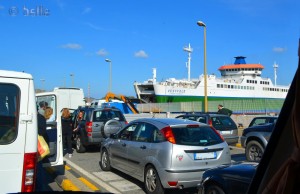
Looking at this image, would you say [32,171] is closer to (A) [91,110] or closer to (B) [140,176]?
(B) [140,176]

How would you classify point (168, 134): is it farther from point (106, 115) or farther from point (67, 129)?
point (106, 115)

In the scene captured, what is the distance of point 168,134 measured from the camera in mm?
6934

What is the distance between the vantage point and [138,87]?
56.8 m

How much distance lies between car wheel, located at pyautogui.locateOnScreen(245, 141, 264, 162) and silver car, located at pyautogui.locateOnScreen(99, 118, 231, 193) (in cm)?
434

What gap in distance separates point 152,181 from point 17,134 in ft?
11.4

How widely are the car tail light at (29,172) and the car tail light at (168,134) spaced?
124 inches

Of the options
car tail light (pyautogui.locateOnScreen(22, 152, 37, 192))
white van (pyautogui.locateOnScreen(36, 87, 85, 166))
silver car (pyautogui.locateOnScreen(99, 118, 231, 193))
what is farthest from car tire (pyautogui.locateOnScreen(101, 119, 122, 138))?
car tail light (pyautogui.locateOnScreen(22, 152, 37, 192))

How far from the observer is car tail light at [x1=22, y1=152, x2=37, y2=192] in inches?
159

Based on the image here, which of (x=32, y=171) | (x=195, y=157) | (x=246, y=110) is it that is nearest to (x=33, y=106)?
(x=32, y=171)

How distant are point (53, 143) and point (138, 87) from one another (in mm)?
49292

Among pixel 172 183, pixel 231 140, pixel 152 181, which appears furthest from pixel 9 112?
pixel 231 140

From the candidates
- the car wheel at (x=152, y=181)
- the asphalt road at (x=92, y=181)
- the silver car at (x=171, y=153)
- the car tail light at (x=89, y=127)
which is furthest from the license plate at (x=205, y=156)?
the car tail light at (x=89, y=127)

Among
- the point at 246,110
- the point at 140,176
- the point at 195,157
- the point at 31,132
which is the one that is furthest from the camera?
the point at 246,110

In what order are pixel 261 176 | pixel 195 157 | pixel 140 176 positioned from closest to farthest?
1. pixel 261 176
2. pixel 195 157
3. pixel 140 176
